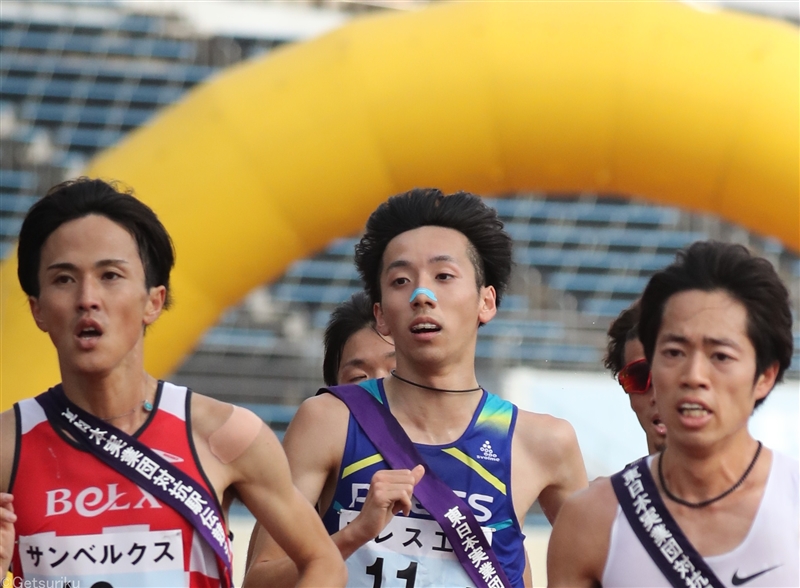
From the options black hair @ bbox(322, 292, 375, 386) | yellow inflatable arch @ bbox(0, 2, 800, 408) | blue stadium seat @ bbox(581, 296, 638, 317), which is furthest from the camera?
blue stadium seat @ bbox(581, 296, 638, 317)

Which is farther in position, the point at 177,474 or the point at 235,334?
the point at 235,334

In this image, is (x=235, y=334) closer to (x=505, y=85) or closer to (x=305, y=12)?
(x=305, y=12)

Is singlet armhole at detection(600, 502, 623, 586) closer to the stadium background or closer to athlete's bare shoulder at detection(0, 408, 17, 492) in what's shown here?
athlete's bare shoulder at detection(0, 408, 17, 492)

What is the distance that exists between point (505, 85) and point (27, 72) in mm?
19992

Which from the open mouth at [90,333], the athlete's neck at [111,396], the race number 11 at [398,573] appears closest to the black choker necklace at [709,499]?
the race number 11 at [398,573]

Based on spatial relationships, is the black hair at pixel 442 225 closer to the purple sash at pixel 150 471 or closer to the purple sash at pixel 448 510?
the purple sash at pixel 448 510

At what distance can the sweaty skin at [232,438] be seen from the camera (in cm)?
331

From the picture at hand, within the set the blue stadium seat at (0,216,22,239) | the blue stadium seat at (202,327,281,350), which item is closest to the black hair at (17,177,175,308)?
the blue stadium seat at (202,327,281,350)

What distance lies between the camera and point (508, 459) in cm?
399

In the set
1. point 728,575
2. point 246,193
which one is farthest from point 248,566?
point 246,193

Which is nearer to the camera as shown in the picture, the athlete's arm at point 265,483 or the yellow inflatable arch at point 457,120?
the athlete's arm at point 265,483

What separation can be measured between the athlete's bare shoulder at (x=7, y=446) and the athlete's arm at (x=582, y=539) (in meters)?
1.38

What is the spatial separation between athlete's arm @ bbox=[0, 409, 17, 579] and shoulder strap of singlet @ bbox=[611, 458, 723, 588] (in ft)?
4.82

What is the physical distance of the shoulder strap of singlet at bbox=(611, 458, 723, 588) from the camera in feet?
9.66
